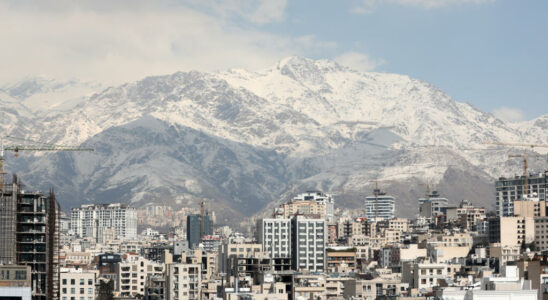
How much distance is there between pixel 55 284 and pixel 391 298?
116ft

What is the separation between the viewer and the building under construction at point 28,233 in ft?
414

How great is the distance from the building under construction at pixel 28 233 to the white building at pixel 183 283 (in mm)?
38959

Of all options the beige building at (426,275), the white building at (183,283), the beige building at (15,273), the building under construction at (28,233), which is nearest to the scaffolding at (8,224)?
the building under construction at (28,233)

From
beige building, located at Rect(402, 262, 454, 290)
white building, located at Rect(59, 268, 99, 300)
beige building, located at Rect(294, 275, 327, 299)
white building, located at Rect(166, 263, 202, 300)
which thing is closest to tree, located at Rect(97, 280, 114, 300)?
white building, located at Rect(59, 268, 99, 300)

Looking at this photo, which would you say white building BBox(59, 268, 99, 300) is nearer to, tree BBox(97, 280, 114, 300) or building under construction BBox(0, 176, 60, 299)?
tree BBox(97, 280, 114, 300)

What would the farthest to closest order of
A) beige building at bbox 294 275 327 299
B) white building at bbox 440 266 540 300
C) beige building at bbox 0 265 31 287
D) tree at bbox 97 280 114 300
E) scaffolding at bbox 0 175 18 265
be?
beige building at bbox 294 275 327 299, tree at bbox 97 280 114 300, scaffolding at bbox 0 175 18 265, beige building at bbox 0 265 31 287, white building at bbox 440 266 540 300

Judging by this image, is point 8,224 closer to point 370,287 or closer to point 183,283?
point 183,283

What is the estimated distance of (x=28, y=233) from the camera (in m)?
128

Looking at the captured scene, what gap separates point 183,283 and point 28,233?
42566mm

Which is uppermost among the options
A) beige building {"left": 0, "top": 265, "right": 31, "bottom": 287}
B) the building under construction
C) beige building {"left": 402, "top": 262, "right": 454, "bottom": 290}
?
the building under construction

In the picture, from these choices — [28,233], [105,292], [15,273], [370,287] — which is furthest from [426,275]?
[15,273]

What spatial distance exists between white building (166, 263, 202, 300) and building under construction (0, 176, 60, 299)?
3896cm

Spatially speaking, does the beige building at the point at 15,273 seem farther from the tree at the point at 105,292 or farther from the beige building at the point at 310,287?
the beige building at the point at 310,287

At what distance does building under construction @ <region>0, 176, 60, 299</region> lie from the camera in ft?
414
